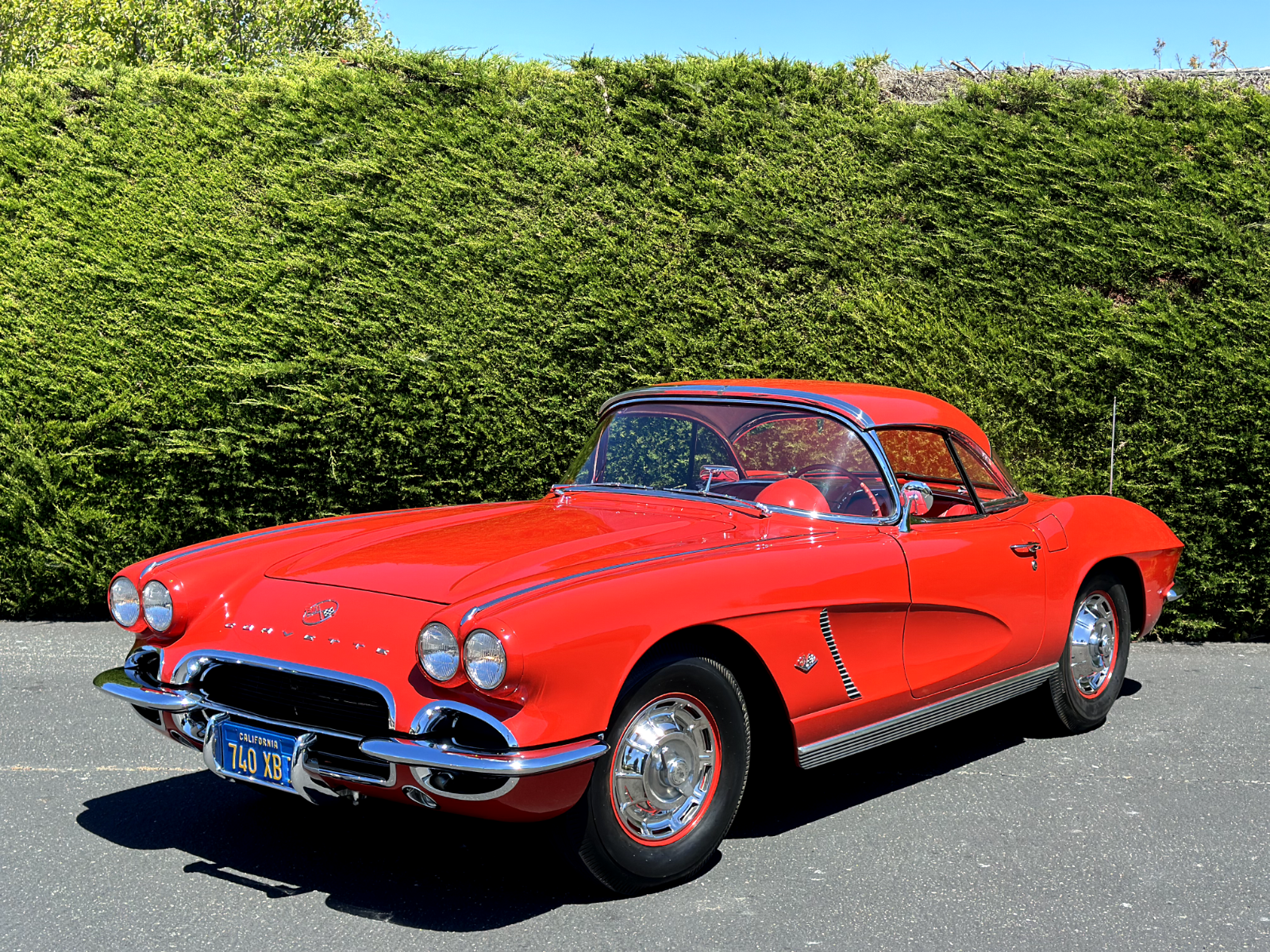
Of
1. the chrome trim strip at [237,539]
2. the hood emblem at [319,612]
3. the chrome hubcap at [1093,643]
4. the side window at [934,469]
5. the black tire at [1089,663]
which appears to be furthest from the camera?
the chrome hubcap at [1093,643]

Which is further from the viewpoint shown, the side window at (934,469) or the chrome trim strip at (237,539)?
the side window at (934,469)

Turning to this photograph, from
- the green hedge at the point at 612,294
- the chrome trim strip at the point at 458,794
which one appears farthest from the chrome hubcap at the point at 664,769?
the green hedge at the point at 612,294

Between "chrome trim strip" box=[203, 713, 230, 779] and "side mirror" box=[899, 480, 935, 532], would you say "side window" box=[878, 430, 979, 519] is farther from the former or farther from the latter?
"chrome trim strip" box=[203, 713, 230, 779]

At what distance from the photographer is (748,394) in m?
4.58

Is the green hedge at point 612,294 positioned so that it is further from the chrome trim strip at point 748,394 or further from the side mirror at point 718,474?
the side mirror at point 718,474

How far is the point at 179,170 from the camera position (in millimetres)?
8031

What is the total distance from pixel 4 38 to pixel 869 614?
2742 centimetres

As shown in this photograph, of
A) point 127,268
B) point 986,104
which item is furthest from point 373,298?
point 986,104

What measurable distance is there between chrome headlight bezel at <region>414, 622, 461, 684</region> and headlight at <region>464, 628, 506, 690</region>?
0.12 feet

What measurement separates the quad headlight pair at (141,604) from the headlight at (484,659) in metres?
1.27

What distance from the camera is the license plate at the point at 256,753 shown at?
10.5 ft

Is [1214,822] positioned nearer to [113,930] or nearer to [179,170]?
[113,930]

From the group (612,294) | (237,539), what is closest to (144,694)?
(237,539)

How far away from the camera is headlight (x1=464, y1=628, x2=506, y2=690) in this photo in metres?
3.00
